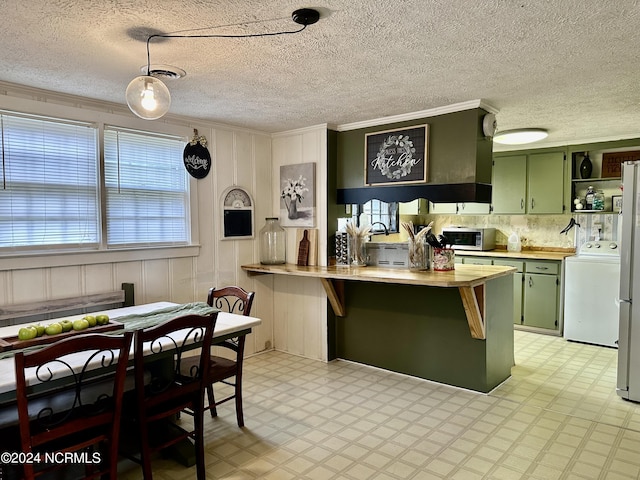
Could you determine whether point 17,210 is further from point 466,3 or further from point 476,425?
point 476,425

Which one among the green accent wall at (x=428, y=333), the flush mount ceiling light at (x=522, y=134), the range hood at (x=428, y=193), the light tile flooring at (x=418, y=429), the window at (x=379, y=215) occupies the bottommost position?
the light tile flooring at (x=418, y=429)

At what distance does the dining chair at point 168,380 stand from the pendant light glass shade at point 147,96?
997mm

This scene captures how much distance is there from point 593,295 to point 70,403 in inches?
194

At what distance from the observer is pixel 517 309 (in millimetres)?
5418

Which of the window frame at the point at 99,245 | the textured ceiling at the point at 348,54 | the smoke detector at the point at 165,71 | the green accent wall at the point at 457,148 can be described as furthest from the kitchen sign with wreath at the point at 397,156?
the smoke detector at the point at 165,71

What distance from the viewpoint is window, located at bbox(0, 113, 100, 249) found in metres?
2.88

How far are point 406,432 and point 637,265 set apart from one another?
82.0 inches

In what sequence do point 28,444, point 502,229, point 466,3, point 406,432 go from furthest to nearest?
point 502,229, point 406,432, point 466,3, point 28,444

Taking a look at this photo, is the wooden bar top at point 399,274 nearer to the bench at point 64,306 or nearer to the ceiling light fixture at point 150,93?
the bench at point 64,306

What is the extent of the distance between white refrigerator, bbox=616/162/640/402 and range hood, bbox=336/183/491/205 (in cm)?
97

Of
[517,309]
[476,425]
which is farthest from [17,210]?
[517,309]

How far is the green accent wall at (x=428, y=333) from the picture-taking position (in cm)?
352

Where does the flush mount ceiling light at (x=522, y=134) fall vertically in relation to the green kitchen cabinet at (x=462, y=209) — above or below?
above

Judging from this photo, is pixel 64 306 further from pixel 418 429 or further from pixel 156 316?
pixel 418 429
